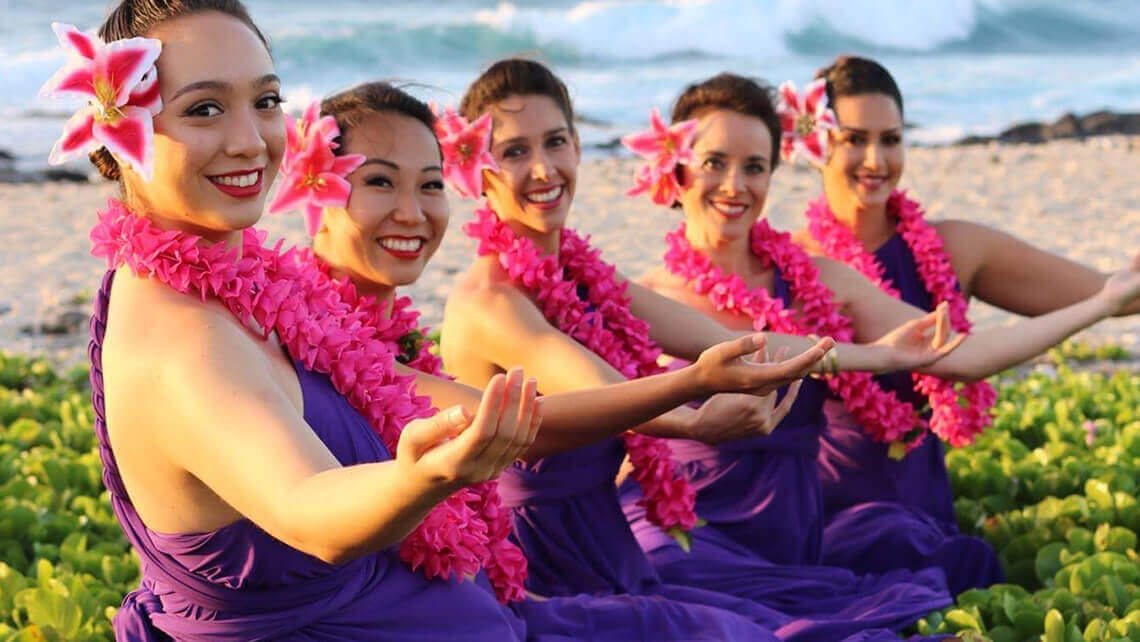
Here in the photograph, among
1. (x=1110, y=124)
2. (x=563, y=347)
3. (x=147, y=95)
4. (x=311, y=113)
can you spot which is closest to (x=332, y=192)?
(x=311, y=113)

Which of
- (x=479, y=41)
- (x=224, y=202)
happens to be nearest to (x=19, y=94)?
(x=479, y=41)

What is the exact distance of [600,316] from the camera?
3.71 m

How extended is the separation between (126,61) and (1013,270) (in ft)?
11.7

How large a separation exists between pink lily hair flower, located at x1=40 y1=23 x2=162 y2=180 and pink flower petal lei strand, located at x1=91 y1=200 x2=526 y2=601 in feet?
0.54

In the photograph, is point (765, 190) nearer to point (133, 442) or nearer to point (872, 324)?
point (872, 324)

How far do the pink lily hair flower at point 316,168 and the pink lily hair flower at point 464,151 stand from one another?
1.57 feet

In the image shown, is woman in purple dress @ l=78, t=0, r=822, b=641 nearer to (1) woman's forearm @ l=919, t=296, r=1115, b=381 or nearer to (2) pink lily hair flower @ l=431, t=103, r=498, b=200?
(2) pink lily hair flower @ l=431, t=103, r=498, b=200

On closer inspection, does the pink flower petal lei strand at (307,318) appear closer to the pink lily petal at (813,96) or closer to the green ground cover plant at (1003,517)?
→ the green ground cover plant at (1003,517)

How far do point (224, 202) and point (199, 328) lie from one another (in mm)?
232

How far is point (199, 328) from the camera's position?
2.25 metres

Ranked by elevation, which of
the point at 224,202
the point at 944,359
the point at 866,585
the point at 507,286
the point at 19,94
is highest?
the point at 19,94

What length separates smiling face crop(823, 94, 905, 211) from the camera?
4.91 m

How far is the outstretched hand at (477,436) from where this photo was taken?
5.84 ft

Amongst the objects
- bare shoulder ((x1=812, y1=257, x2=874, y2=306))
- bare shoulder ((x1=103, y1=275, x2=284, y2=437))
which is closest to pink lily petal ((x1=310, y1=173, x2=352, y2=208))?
bare shoulder ((x1=103, y1=275, x2=284, y2=437))
